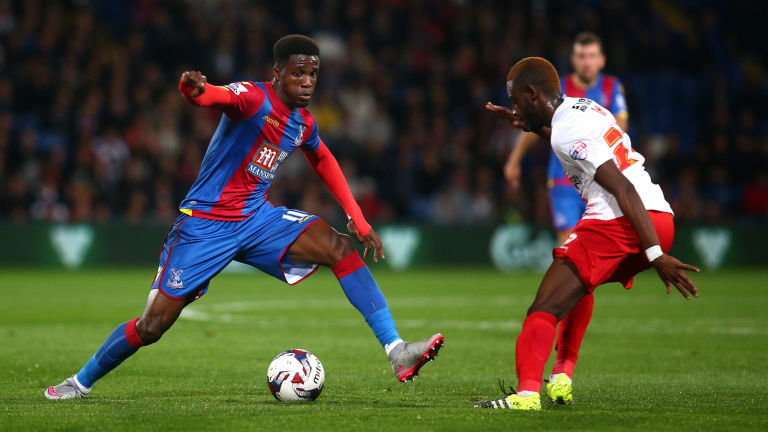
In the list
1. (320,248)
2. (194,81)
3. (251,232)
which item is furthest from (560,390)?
(194,81)

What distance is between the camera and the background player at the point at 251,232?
6.23 meters

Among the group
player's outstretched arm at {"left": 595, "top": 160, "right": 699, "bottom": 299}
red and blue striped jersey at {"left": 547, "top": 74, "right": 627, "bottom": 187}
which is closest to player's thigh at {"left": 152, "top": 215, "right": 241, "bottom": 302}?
player's outstretched arm at {"left": 595, "top": 160, "right": 699, "bottom": 299}

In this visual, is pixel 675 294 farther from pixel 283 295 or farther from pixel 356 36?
pixel 356 36

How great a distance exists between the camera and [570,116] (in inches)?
217

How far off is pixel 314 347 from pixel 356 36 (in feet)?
45.8

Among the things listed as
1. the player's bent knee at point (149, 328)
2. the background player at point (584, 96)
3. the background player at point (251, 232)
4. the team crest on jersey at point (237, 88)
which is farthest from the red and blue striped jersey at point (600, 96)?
the player's bent knee at point (149, 328)

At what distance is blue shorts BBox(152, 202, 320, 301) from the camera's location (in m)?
6.22

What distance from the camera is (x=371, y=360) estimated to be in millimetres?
8391

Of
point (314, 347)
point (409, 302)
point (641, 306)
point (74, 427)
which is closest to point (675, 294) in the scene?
point (641, 306)

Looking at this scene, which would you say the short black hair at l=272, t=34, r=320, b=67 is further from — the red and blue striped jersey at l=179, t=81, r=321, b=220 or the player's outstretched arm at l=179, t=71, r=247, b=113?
the player's outstretched arm at l=179, t=71, r=247, b=113

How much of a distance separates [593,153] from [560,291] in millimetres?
786

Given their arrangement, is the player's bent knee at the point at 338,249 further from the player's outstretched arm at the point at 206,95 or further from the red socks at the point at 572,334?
the red socks at the point at 572,334

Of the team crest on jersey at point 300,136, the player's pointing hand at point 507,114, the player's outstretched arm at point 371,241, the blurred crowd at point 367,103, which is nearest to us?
the player's pointing hand at point 507,114

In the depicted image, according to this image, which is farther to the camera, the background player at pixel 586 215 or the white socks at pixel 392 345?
the white socks at pixel 392 345
